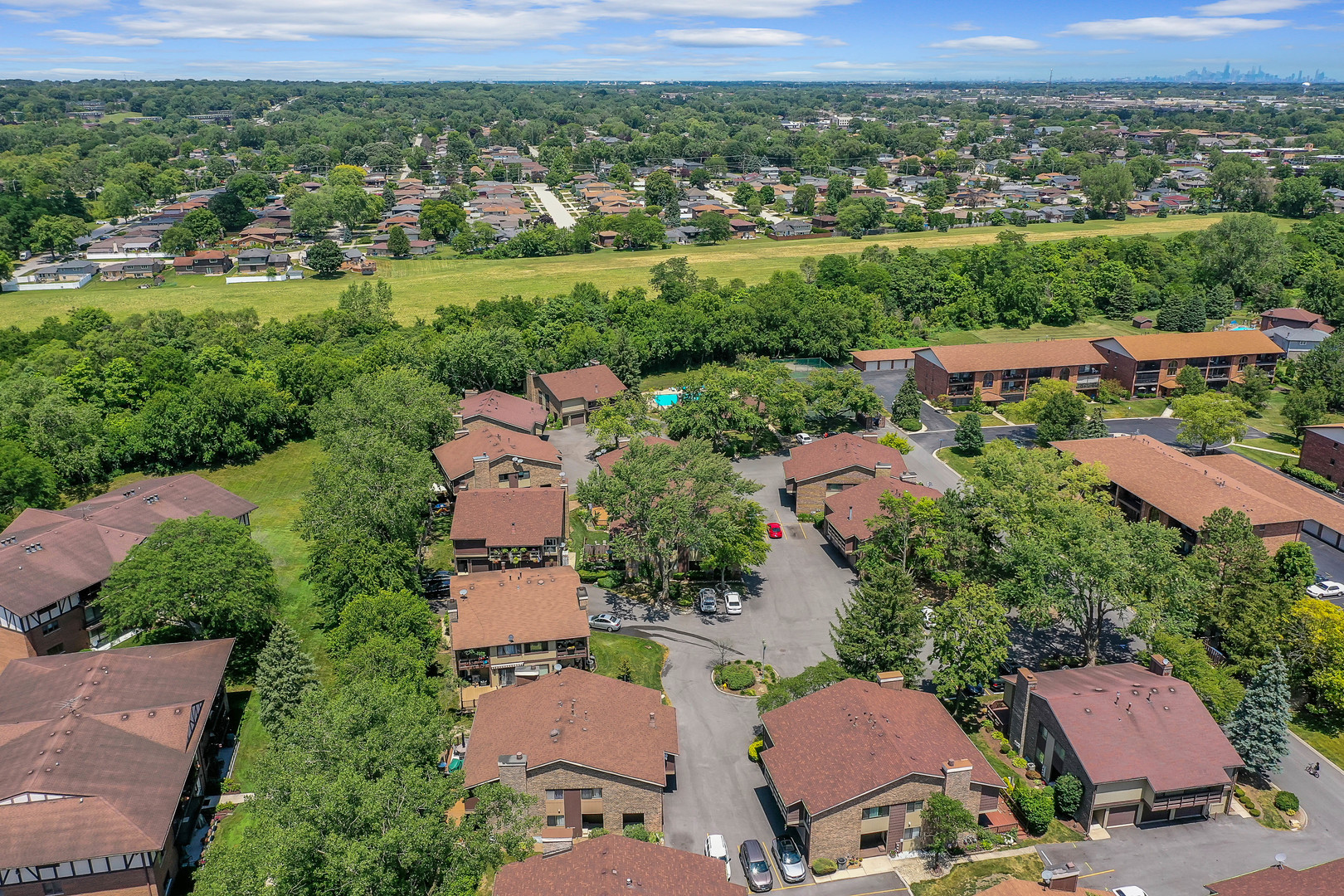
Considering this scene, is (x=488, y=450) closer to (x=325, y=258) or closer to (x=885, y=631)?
(x=885, y=631)

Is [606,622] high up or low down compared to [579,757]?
down

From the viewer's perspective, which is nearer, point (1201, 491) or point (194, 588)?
point (194, 588)

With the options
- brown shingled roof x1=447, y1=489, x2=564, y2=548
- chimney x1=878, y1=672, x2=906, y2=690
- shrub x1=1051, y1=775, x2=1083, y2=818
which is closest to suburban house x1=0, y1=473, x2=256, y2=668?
brown shingled roof x1=447, y1=489, x2=564, y2=548

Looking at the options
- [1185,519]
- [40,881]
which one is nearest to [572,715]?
[40,881]

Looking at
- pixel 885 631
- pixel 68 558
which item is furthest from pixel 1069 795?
pixel 68 558

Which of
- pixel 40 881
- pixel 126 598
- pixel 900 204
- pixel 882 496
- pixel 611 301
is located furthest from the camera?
pixel 900 204

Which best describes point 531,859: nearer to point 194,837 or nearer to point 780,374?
point 194,837

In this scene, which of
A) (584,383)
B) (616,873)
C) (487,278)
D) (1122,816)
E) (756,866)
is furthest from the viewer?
(487,278)
